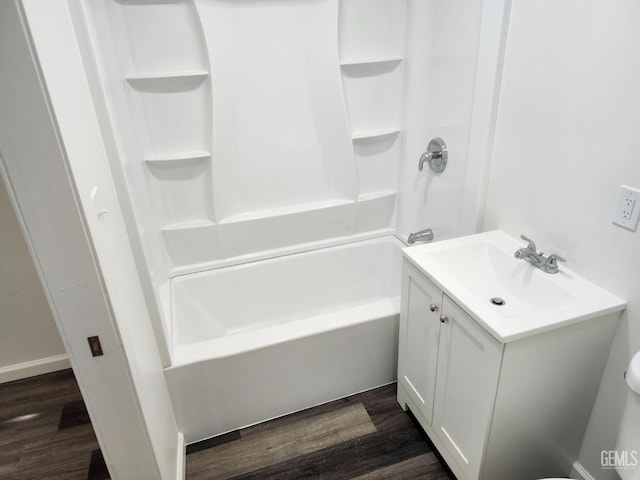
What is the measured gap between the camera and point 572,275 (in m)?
1.43

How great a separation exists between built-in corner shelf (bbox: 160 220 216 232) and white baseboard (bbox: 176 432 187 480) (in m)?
1.00

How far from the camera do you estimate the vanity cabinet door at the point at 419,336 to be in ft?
5.07

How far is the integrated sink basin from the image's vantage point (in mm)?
1216

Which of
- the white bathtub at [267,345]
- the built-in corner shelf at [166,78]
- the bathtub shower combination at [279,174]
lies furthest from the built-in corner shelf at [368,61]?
the white bathtub at [267,345]

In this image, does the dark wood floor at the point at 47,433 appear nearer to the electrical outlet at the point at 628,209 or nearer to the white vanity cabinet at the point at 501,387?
the white vanity cabinet at the point at 501,387

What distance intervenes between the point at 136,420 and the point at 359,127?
180cm

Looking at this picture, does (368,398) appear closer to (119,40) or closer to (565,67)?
(565,67)

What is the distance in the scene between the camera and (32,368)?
2.18m

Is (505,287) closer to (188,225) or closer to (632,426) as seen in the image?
(632,426)

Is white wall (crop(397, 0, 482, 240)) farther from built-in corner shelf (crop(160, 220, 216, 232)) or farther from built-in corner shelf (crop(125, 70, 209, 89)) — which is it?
built-in corner shelf (crop(160, 220, 216, 232))

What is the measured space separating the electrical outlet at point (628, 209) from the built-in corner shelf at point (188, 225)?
178 centimetres

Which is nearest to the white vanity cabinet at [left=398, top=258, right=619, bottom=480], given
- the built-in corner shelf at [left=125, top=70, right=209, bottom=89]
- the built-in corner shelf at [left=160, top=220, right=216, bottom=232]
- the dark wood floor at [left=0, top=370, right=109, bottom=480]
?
the built-in corner shelf at [left=160, top=220, right=216, bottom=232]

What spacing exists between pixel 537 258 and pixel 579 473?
32.4 inches

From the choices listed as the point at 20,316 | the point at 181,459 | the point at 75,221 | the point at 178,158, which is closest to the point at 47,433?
the point at 20,316
